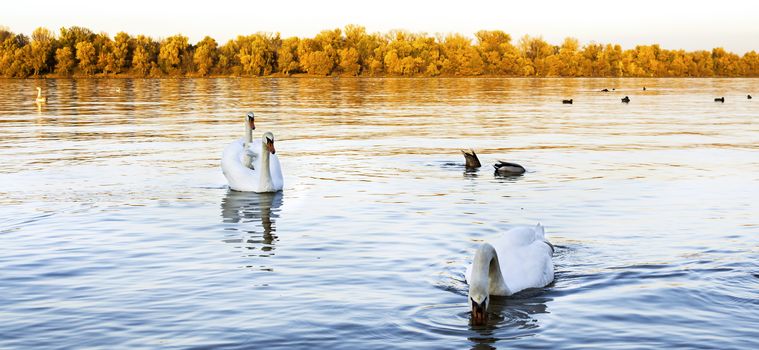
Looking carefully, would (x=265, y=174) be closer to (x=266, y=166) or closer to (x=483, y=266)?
(x=266, y=166)

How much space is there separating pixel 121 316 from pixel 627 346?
18.4 ft

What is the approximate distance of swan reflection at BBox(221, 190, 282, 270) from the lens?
16812 mm

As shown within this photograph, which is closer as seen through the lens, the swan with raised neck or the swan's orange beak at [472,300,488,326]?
the swan's orange beak at [472,300,488,326]

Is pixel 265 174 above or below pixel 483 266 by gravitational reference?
below

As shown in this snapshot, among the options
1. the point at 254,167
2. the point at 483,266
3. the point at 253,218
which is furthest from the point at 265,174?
the point at 483,266

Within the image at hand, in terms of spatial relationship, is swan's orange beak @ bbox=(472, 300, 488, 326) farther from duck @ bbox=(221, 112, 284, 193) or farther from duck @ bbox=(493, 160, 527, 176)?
duck @ bbox=(493, 160, 527, 176)

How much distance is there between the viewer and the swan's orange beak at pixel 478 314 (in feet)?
37.0

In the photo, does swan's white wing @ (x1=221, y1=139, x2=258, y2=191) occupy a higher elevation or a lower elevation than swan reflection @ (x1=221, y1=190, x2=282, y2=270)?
higher

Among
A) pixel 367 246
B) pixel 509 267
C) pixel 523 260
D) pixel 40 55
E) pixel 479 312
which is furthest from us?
pixel 40 55

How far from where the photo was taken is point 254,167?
23734 millimetres

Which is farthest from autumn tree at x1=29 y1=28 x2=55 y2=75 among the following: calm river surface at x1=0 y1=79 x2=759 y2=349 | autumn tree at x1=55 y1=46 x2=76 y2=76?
calm river surface at x1=0 y1=79 x2=759 y2=349

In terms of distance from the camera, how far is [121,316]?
11938 millimetres

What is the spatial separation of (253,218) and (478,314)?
906cm

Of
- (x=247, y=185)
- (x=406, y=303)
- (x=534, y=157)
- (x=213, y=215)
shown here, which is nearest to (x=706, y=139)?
(x=534, y=157)
